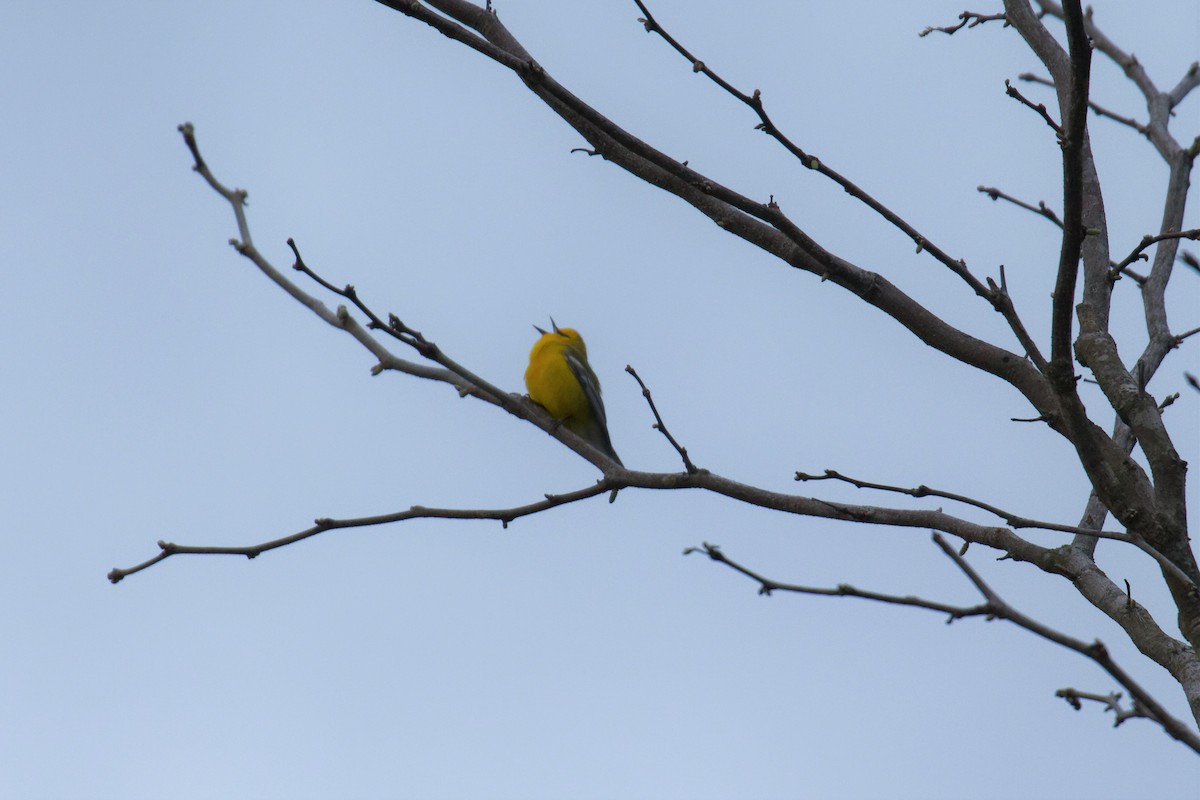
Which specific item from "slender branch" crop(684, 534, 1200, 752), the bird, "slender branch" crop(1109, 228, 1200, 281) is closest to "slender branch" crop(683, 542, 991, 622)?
"slender branch" crop(684, 534, 1200, 752)

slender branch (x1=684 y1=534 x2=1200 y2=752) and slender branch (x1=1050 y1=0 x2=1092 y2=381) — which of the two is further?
slender branch (x1=1050 y1=0 x2=1092 y2=381)

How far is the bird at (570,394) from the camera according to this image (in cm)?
872

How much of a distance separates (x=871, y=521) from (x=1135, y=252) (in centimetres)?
111

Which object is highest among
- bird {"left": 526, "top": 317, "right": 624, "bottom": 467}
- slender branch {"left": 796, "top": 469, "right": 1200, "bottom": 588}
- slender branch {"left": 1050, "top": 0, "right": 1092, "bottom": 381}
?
bird {"left": 526, "top": 317, "right": 624, "bottom": 467}

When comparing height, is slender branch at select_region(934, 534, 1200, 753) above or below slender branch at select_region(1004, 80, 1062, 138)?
below

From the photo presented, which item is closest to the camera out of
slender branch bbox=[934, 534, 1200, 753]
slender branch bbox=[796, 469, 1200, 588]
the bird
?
slender branch bbox=[934, 534, 1200, 753]

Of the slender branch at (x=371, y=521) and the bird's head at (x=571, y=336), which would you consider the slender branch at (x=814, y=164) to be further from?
the bird's head at (x=571, y=336)

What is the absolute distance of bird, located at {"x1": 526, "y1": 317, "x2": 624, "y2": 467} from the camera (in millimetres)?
8719

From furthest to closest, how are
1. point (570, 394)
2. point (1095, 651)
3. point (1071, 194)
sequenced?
point (570, 394) → point (1071, 194) → point (1095, 651)

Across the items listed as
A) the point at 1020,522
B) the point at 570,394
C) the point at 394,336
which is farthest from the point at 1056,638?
the point at 570,394

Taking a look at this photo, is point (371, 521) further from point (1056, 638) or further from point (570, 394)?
point (570, 394)

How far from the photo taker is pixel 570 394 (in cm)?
873

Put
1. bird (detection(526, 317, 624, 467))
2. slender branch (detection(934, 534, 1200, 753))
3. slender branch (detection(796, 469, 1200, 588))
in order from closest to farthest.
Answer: slender branch (detection(934, 534, 1200, 753)) < slender branch (detection(796, 469, 1200, 588)) < bird (detection(526, 317, 624, 467))

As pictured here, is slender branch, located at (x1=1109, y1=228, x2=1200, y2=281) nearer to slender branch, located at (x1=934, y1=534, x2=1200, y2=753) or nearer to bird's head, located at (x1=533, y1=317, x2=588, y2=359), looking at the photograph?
slender branch, located at (x1=934, y1=534, x2=1200, y2=753)
